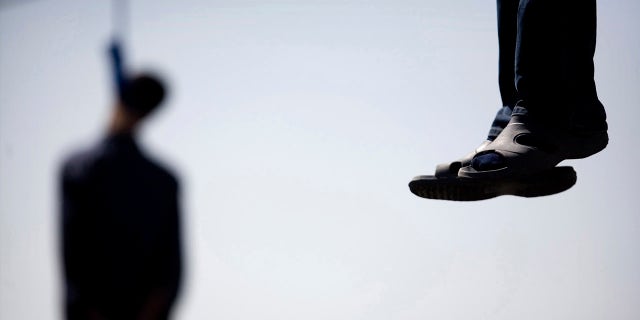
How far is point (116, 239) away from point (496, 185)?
2221mm

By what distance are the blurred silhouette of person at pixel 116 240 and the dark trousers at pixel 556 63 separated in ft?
7.63

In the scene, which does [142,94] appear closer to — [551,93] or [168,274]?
[168,274]

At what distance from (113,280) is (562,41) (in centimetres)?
282

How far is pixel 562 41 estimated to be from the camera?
203 inches

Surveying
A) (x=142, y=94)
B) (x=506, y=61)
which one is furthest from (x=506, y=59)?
(x=142, y=94)

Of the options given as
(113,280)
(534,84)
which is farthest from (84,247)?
(534,84)

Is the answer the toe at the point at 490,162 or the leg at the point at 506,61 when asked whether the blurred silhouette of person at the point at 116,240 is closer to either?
the toe at the point at 490,162

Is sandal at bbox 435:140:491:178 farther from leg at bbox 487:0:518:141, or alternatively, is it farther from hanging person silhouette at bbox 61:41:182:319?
hanging person silhouette at bbox 61:41:182:319

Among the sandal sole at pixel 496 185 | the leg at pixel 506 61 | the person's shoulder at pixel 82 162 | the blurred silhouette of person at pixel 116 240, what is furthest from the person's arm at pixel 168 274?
the leg at pixel 506 61

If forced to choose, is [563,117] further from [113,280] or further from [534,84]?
[113,280]

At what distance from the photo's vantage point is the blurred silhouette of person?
3.52 meters

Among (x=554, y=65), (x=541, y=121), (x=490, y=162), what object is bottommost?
(x=490, y=162)

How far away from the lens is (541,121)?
515 centimetres

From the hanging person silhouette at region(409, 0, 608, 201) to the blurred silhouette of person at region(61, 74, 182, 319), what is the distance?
6.27 ft
